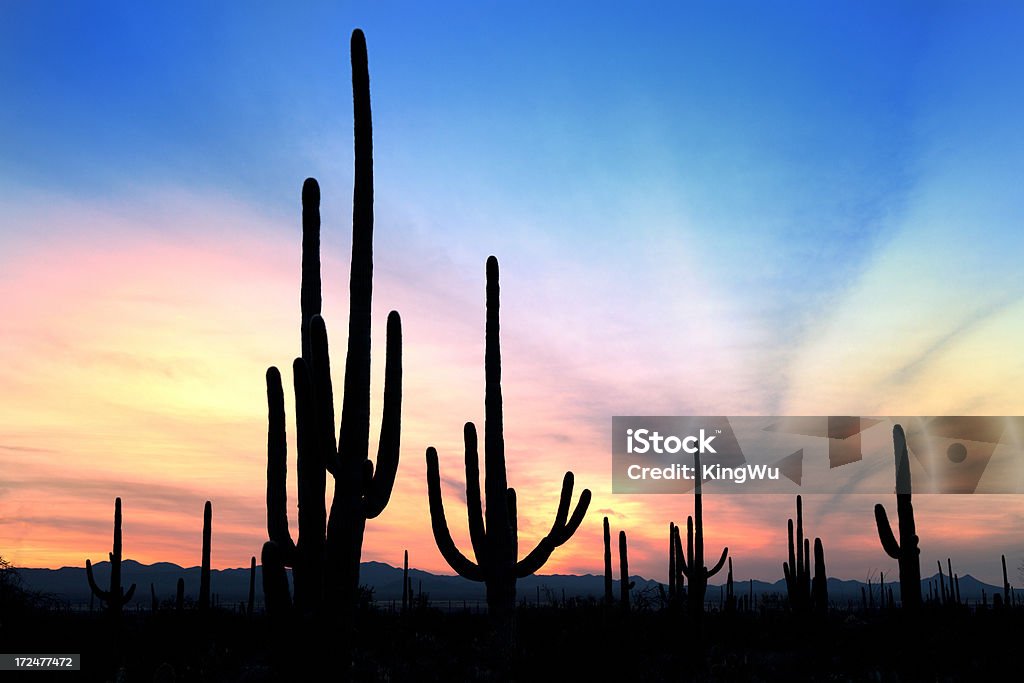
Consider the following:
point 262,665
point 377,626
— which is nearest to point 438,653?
point 262,665

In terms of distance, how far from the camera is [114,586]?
26641mm

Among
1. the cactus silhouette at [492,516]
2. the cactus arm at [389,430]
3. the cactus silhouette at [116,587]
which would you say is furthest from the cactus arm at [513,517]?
the cactus silhouette at [116,587]

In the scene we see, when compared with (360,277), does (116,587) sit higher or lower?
lower

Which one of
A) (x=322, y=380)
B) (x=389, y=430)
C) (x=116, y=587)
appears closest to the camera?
(x=322, y=380)

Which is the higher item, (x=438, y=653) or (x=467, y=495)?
(x=467, y=495)

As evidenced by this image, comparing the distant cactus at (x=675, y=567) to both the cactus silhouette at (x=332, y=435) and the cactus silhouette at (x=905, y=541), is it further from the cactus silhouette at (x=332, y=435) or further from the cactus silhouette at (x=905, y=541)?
the cactus silhouette at (x=332, y=435)

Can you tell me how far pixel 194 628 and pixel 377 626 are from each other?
5685 mm

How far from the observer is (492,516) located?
15.9m

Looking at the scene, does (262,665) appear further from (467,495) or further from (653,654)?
(467,495)

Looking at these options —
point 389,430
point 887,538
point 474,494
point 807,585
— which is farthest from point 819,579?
point 389,430

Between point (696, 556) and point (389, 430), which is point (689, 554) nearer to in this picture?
point (696, 556)

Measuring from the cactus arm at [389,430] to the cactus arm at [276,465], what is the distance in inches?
46.7

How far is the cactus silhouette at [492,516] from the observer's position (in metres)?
15.4

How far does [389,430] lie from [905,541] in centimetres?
1299
